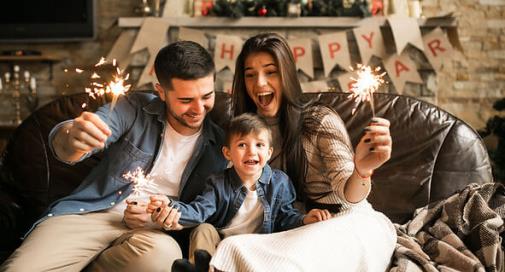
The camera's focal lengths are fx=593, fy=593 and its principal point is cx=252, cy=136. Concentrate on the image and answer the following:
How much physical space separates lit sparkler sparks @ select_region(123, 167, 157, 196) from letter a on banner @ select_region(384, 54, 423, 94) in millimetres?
2760

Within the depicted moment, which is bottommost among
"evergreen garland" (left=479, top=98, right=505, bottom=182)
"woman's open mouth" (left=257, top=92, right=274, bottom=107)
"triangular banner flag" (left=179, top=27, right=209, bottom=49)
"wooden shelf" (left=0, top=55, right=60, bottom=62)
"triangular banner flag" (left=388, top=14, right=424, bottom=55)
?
"evergreen garland" (left=479, top=98, right=505, bottom=182)

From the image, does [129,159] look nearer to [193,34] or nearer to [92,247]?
[92,247]

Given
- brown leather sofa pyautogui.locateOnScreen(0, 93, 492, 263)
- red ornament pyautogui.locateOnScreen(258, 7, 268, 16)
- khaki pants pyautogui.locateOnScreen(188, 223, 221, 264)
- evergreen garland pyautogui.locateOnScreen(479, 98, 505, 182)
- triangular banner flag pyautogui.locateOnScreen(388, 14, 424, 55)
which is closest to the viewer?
khaki pants pyautogui.locateOnScreen(188, 223, 221, 264)

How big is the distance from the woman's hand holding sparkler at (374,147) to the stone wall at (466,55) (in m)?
3.12

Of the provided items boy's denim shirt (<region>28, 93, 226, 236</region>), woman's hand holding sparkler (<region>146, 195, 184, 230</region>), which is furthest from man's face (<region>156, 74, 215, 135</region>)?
woman's hand holding sparkler (<region>146, 195, 184, 230</region>)

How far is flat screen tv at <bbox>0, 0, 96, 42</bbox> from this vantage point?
15.0 ft

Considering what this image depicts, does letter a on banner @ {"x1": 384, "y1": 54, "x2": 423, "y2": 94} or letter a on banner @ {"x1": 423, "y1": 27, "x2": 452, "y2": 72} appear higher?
letter a on banner @ {"x1": 423, "y1": 27, "x2": 452, "y2": 72}

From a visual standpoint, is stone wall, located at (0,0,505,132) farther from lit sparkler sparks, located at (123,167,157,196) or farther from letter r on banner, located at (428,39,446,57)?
lit sparkler sparks, located at (123,167,157,196)

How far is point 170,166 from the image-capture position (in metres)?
1.98

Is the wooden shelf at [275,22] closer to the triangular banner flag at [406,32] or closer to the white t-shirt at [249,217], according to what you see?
the triangular banner flag at [406,32]

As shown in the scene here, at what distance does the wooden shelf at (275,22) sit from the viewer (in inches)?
169

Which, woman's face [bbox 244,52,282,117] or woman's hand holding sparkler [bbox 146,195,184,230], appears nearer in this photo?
woman's hand holding sparkler [bbox 146,195,184,230]

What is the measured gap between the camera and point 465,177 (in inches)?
88.0

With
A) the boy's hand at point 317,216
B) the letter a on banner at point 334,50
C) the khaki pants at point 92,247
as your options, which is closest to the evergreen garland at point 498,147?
the letter a on banner at point 334,50
